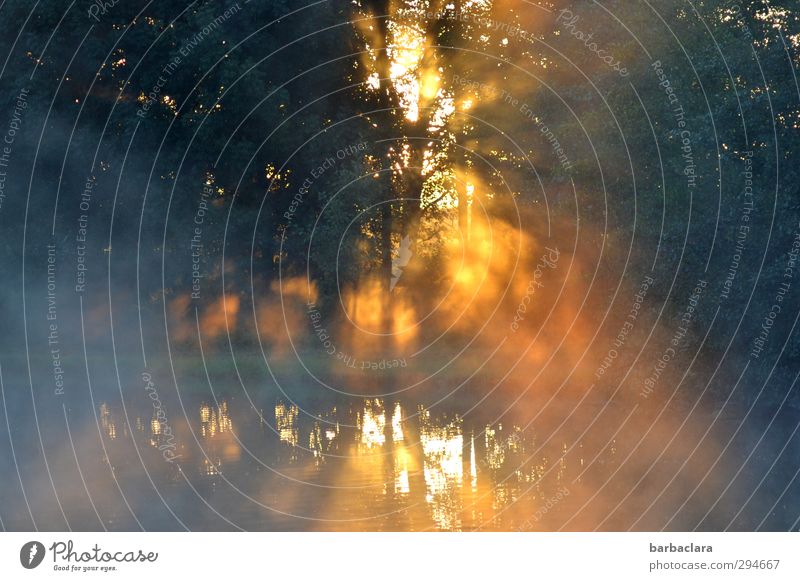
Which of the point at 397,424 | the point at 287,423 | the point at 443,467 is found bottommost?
the point at 443,467

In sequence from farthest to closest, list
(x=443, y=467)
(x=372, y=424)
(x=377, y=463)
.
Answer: (x=372, y=424), (x=377, y=463), (x=443, y=467)

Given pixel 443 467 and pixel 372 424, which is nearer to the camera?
pixel 443 467

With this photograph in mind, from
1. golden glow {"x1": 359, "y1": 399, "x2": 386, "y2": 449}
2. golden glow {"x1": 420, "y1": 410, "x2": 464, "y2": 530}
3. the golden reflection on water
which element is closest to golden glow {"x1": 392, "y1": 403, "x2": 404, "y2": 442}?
the golden reflection on water

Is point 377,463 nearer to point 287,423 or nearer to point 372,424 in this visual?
point 372,424

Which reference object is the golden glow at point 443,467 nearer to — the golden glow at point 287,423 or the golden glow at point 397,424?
the golden glow at point 397,424

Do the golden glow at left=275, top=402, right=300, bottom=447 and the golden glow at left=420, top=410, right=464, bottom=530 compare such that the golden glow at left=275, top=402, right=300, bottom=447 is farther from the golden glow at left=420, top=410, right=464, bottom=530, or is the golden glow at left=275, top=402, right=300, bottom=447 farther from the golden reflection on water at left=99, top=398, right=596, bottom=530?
the golden glow at left=420, top=410, right=464, bottom=530

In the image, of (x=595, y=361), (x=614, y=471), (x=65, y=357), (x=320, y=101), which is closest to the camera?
(x=614, y=471)

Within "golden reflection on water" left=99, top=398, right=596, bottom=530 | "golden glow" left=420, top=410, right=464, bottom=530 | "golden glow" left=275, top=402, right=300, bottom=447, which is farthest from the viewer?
"golden glow" left=275, top=402, right=300, bottom=447

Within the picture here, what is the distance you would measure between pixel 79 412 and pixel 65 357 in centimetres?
1339

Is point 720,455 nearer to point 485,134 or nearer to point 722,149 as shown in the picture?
point 722,149

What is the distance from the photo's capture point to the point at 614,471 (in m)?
23.4

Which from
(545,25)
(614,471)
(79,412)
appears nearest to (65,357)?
(79,412)

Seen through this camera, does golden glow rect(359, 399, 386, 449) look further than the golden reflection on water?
Yes

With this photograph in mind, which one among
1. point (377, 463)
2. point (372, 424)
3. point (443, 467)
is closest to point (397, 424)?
point (372, 424)
